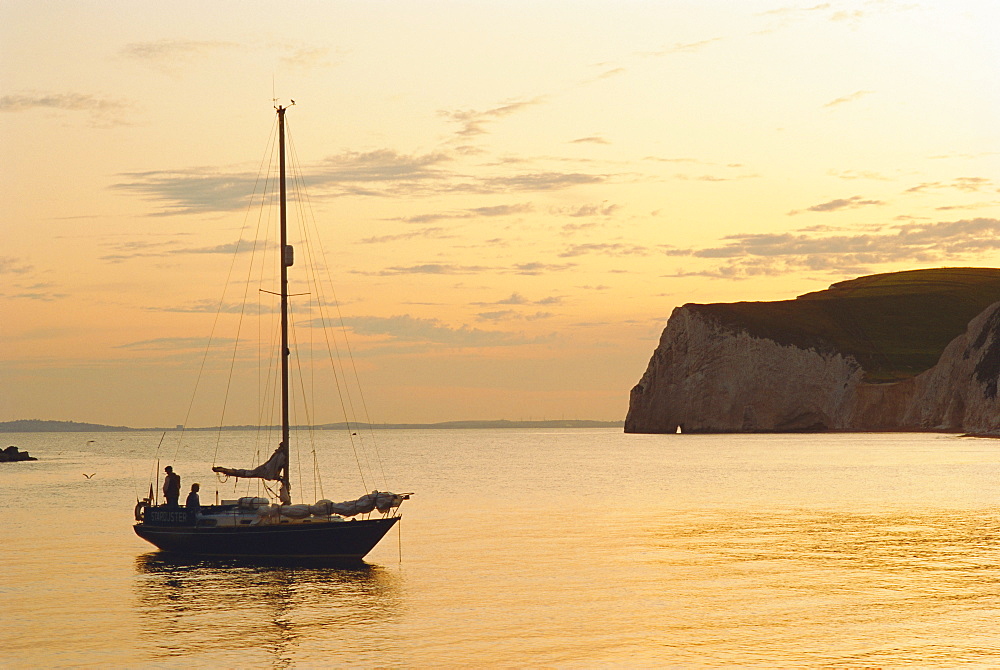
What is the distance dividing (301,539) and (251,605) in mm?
7665

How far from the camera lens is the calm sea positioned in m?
23.4

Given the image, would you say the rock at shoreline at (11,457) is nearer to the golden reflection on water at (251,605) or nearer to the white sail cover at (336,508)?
the golden reflection on water at (251,605)

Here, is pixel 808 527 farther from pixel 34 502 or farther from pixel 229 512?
pixel 34 502

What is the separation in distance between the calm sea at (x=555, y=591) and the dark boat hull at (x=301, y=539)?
94 centimetres

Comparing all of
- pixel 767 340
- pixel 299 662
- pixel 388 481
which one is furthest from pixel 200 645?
pixel 767 340

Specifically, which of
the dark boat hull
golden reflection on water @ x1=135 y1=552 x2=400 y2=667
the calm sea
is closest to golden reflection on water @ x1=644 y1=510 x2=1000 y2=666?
the calm sea

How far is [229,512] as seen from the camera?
39.2m

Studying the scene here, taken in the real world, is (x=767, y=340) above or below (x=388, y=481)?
above

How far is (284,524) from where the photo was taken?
123 ft

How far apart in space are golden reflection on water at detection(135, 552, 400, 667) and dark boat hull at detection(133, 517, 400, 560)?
0.55 metres

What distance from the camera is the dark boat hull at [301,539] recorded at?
1469 inches

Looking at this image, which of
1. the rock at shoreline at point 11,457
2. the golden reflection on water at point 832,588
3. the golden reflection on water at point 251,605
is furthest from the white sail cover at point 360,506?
the rock at shoreline at point 11,457

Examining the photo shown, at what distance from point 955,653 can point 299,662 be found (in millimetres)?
13424

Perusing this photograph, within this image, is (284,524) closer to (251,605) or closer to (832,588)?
(251,605)
